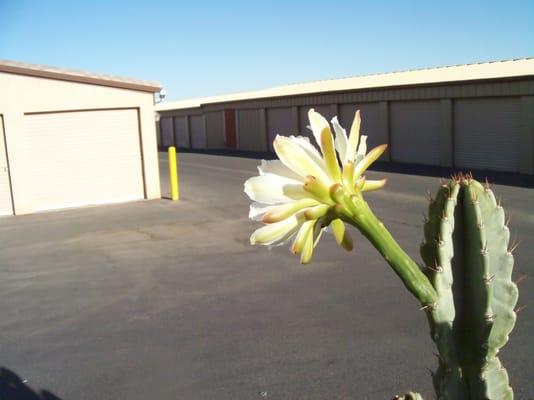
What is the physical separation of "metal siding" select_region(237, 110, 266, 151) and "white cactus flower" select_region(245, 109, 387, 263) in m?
35.1

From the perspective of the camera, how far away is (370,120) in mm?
27562

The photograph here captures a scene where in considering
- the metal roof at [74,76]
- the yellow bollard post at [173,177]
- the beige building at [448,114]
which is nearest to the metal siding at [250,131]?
the beige building at [448,114]

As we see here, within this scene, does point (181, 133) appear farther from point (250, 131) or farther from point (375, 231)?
point (375, 231)

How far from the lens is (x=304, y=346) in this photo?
6.71 meters

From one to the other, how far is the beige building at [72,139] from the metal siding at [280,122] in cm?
1493

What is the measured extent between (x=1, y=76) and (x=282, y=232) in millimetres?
16828

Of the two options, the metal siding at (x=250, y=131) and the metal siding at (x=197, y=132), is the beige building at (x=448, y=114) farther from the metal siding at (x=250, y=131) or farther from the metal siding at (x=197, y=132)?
the metal siding at (x=197, y=132)

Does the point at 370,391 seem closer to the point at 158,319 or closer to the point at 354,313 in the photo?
the point at 354,313

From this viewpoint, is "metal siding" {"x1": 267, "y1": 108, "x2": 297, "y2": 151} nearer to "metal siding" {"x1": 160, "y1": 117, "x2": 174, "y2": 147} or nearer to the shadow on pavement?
"metal siding" {"x1": 160, "y1": 117, "x2": 174, "y2": 147}

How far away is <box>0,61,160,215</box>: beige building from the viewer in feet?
55.6

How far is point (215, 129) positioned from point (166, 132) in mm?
8739

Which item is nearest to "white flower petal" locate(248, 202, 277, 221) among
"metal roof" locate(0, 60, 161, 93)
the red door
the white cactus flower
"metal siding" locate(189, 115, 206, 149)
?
the white cactus flower

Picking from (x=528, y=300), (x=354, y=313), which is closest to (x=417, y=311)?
(x=354, y=313)

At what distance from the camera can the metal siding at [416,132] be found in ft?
80.5
